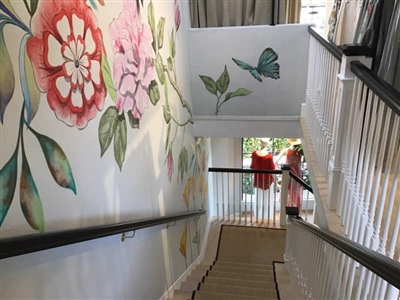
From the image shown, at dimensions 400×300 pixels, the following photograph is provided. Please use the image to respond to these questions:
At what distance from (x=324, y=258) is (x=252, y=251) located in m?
2.91

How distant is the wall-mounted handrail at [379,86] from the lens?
121 centimetres

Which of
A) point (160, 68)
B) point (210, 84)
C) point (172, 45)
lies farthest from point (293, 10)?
point (160, 68)

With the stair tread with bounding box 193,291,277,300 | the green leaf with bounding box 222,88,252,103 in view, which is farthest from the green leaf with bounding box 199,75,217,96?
the stair tread with bounding box 193,291,277,300

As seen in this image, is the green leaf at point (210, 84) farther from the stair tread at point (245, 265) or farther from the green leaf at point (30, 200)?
the green leaf at point (30, 200)

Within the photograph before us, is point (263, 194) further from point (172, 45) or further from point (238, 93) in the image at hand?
point (172, 45)

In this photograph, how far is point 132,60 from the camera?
192 cm

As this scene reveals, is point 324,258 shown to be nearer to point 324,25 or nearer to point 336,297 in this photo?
point 336,297

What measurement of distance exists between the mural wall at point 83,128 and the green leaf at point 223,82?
40.8 inches

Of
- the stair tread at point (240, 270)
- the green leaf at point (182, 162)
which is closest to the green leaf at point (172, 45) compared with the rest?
the green leaf at point (182, 162)

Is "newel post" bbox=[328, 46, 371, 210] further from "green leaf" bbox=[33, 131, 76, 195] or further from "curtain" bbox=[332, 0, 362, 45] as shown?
"curtain" bbox=[332, 0, 362, 45]

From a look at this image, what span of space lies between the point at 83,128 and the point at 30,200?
414mm

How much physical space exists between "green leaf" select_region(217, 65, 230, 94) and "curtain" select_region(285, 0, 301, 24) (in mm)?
1029

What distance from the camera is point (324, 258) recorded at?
1.88 meters

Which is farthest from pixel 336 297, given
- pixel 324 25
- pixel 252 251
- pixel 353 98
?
pixel 324 25
